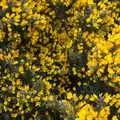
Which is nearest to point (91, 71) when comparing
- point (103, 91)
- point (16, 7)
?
point (103, 91)

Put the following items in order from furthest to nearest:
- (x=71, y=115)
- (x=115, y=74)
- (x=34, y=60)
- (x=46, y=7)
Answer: (x=46, y=7) < (x=34, y=60) < (x=115, y=74) < (x=71, y=115)

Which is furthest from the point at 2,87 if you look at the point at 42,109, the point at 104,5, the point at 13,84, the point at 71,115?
the point at 104,5

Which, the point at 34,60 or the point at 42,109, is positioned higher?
the point at 34,60

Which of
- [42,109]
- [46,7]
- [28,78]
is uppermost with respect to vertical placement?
[46,7]

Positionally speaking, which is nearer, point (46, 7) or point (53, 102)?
point (53, 102)

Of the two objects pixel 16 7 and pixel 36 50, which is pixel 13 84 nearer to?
pixel 36 50

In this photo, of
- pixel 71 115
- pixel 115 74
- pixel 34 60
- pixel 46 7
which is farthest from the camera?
pixel 46 7
